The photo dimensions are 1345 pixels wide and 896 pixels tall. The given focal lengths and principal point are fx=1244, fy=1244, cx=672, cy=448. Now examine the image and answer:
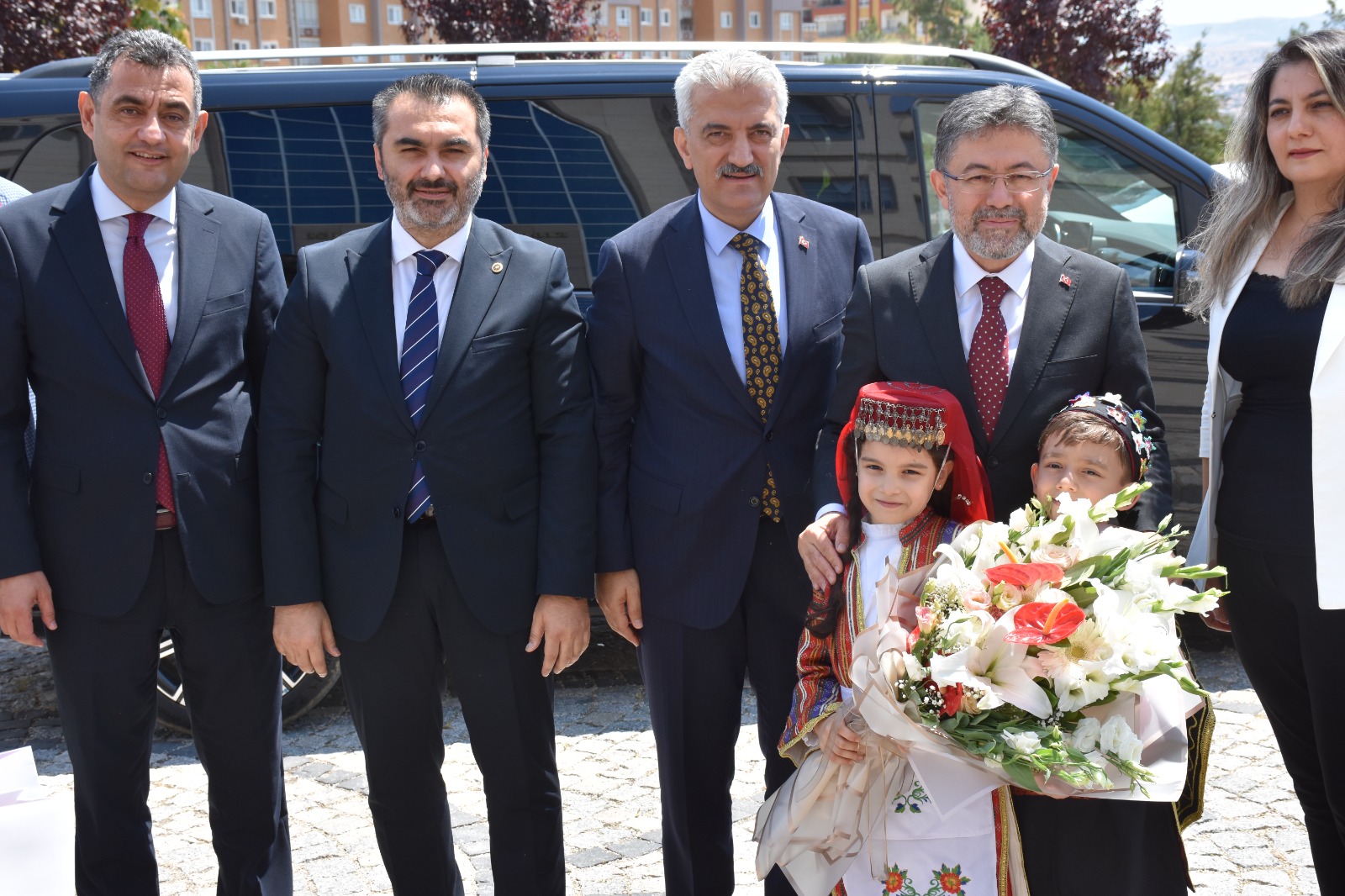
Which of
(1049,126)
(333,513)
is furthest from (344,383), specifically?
(1049,126)

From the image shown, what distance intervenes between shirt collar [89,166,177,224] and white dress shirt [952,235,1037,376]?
1931 mm

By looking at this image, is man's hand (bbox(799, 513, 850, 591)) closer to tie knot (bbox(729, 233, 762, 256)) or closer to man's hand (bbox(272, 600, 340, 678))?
tie knot (bbox(729, 233, 762, 256))

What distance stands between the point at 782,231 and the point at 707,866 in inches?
64.5

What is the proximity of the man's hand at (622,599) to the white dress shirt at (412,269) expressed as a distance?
0.78m

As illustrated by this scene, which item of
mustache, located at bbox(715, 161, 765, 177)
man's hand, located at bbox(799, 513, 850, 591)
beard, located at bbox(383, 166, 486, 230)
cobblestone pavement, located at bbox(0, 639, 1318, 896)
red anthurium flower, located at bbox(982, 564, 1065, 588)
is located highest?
mustache, located at bbox(715, 161, 765, 177)

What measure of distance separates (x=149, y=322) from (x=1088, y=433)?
2.18m

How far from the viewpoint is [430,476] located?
2.93m

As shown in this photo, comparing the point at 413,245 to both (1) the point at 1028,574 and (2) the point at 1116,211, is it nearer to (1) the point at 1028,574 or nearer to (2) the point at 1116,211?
(1) the point at 1028,574

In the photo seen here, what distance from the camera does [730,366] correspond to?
9.96 ft

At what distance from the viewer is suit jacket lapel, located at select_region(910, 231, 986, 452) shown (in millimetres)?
2846

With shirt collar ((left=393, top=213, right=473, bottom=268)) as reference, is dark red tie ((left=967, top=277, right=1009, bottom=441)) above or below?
below

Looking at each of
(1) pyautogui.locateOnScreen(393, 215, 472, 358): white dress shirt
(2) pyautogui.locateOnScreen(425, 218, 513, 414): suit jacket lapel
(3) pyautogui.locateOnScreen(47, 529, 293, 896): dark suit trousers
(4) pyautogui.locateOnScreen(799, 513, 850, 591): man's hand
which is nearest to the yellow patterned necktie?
(4) pyautogui.locateOnScreen(799, 513, 850, 591): man's hand

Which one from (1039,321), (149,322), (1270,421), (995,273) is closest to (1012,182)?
(995,273)

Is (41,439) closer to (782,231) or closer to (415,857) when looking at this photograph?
(415,857)
